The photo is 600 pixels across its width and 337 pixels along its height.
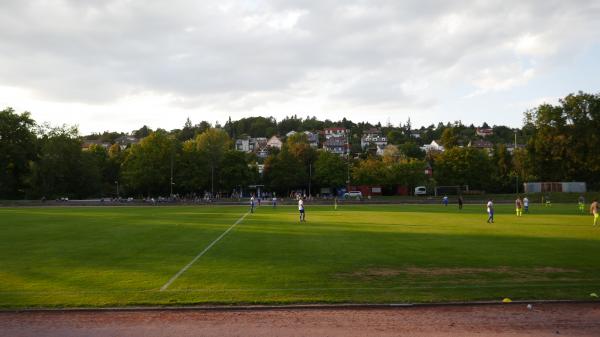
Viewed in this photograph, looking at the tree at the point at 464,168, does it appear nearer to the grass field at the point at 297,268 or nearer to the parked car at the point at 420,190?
the parked car at the point at 420,190

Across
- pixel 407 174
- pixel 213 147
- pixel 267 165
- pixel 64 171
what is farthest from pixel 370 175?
pixel 64 171

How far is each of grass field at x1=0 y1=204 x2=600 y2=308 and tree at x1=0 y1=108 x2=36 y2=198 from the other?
78.6 metres

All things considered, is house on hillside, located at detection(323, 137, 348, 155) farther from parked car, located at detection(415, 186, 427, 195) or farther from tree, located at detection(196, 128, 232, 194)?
parked car, located at detection(415, 186, 427, 195)

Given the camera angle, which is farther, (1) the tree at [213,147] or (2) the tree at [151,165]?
(1) the tree at [213,147]

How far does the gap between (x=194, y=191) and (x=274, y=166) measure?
18.7 metres

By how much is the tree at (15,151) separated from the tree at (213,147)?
34.6 meters

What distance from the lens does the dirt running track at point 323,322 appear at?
28.3 ft

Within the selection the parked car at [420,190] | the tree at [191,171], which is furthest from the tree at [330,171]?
the tree at [191,171]

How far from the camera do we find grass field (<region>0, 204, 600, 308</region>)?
1105 cm

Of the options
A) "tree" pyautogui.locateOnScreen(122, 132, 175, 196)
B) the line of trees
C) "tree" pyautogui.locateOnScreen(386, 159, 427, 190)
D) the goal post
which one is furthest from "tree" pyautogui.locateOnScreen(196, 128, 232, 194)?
the goal post

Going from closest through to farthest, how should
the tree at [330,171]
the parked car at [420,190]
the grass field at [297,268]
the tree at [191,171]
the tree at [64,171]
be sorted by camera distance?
1. the grass field at [297,268]
2. the tree at [64,171]
3. the tree at [191,171]
4. the parked car at [420,190]
5. the tree at [330,171]

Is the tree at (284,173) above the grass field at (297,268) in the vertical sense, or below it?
above

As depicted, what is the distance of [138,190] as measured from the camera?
102 metres

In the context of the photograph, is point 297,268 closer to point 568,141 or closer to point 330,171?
point 568,141
